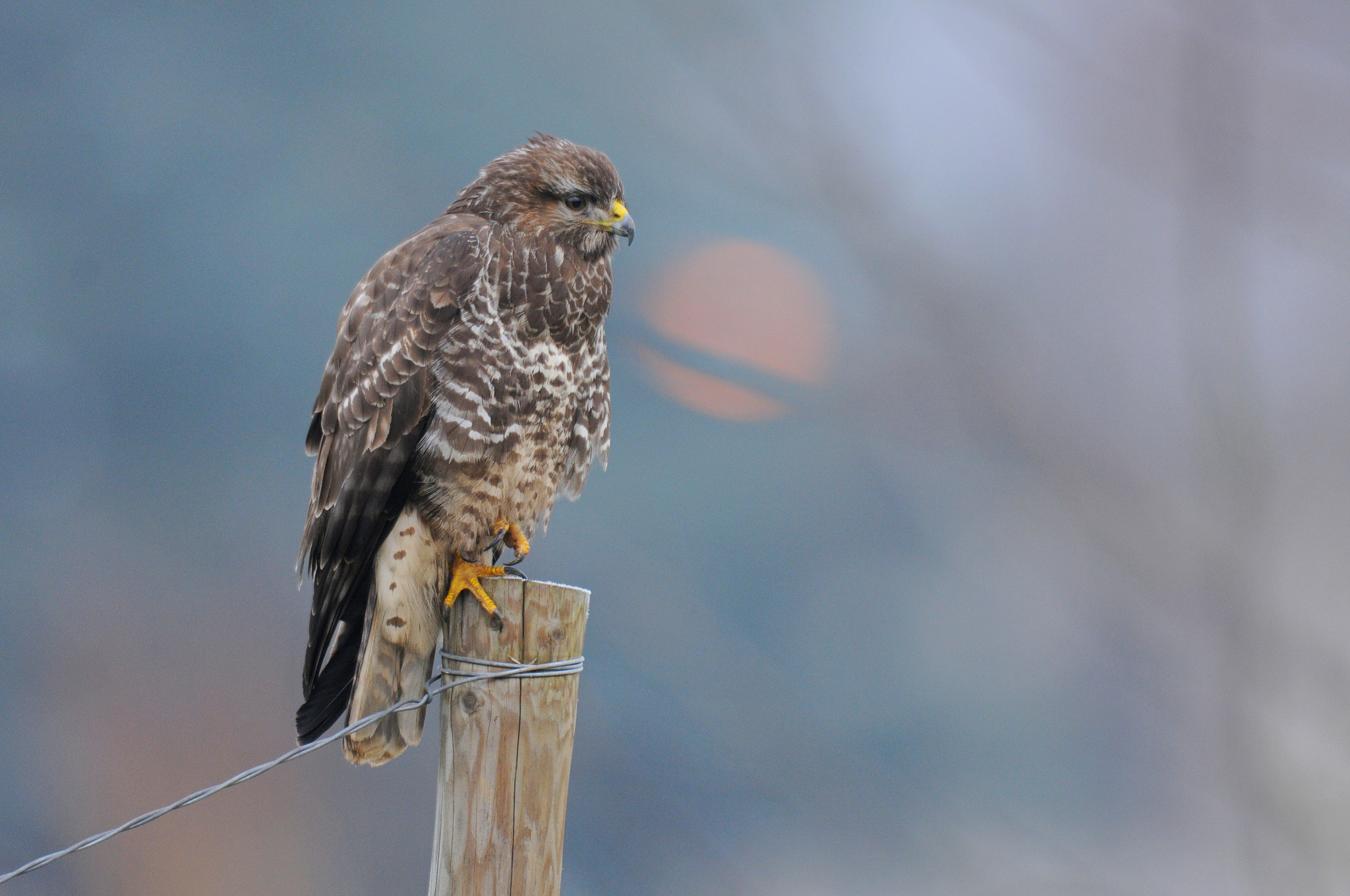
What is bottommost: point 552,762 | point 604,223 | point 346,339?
point 552,762

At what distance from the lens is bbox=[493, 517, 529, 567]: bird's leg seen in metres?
2.25

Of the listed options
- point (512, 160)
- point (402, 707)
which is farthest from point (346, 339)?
point (402, 707)

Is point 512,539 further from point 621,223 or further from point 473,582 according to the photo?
point 621,223

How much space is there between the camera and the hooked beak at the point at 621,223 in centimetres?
236

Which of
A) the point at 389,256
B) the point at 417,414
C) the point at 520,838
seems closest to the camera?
the point at 520,838

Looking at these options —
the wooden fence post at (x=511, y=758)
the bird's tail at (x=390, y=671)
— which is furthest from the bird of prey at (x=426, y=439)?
the wooden fence post at (x=511, y=758)

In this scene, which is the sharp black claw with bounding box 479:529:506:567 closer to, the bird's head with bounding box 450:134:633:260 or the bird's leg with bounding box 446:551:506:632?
the bird's leg with bounding box 446:551:506:632

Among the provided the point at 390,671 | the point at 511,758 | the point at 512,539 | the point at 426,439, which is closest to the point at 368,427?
the point at 426,439

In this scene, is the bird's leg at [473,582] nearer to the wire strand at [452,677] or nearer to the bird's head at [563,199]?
the wire strand at [452,677]

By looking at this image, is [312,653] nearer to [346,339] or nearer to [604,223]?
[346,339]

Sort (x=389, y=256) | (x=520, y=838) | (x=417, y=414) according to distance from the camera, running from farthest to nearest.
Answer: (x=389, y=256) → (x=417, y=414) → (x=520, y=838)

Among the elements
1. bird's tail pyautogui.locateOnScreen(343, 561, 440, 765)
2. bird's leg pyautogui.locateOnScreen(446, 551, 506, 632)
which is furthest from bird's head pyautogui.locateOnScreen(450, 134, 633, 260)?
bird's tail pyautogui.locateOnScreen(343, 561, 440, 765)

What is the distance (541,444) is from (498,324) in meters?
0.28

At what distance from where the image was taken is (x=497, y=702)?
5.81 feet
